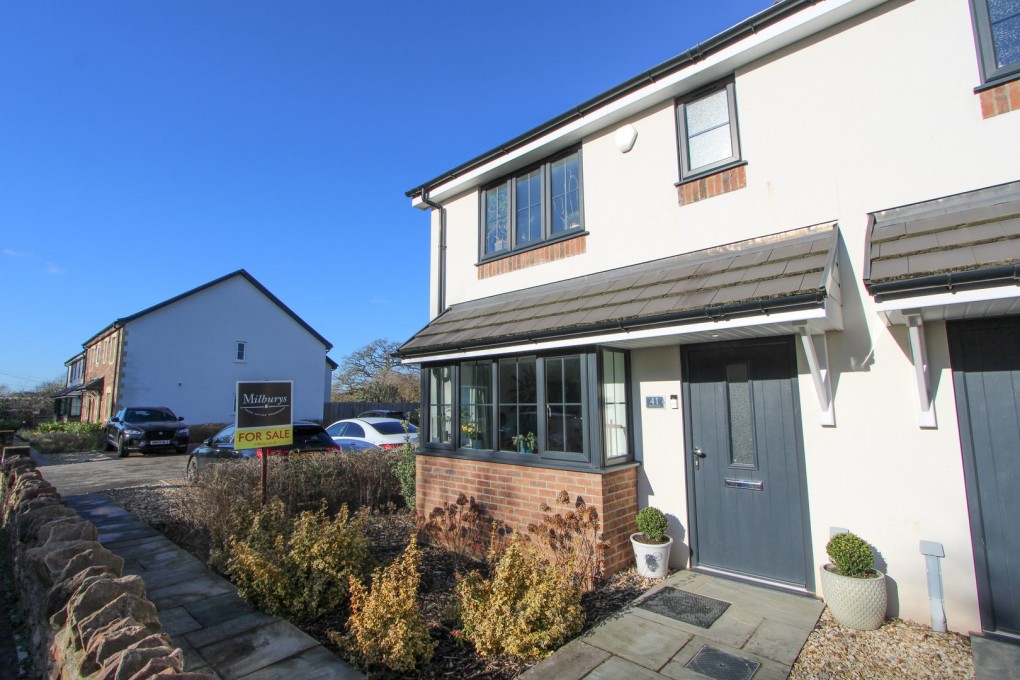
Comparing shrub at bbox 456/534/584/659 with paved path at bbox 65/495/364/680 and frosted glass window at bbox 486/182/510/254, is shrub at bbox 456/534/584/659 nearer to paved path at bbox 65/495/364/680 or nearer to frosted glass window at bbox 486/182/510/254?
paved path at bbox 65/495/364/680

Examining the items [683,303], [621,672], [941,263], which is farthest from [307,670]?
[941,263]

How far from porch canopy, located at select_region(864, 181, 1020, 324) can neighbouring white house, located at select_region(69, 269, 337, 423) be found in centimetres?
2671

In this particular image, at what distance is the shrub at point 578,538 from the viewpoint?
5.17m

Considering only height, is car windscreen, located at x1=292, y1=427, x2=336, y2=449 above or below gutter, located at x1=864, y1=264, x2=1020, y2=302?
below

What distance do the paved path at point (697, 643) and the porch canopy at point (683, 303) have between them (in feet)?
7.97

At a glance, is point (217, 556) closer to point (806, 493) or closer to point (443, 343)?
point (443, 343)

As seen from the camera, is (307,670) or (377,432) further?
(377,432)

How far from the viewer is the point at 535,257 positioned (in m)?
7.25

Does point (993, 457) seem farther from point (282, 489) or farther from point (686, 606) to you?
point (282, 489)

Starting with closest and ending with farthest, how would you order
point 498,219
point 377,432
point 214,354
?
point 498,219 → point 377,432 → point 214,354

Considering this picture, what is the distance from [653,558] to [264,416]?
4986 mm

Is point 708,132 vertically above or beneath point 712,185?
above

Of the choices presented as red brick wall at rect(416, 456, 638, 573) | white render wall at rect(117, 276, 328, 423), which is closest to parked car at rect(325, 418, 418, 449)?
red brick wall at rect(416, 456, 638, 573)

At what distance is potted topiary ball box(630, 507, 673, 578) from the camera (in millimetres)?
5234
